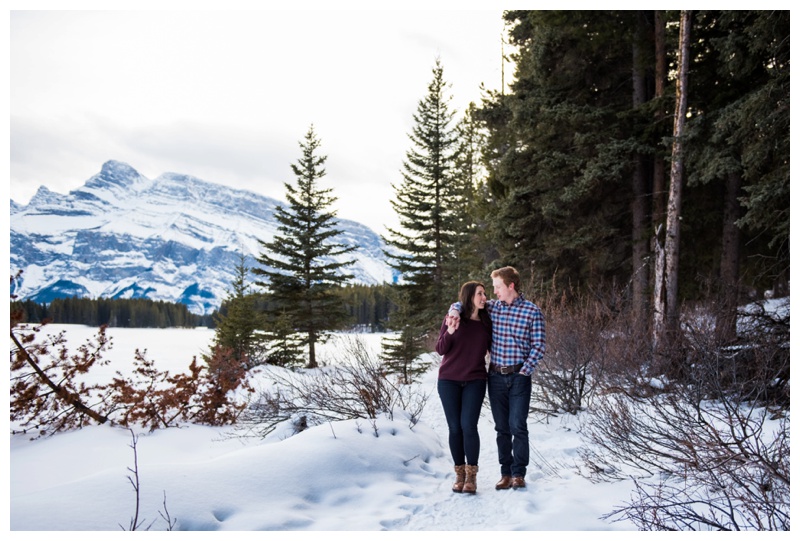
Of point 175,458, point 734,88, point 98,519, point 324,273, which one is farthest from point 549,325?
point 324,273

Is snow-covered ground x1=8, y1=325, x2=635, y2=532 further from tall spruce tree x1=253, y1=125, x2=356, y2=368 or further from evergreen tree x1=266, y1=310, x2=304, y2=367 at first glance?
tall spruce tree x1=253, y1=125, x2=356, y2=368

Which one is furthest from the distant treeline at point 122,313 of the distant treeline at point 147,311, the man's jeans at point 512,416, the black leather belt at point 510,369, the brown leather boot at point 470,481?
the black leather belt at point 510,369

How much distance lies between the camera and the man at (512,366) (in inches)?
163

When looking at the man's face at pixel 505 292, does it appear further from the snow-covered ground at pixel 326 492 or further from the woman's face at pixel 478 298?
the snow-covered ground at pixel 326 492

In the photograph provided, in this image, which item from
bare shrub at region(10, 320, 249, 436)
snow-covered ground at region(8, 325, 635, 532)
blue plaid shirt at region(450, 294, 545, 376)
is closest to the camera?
snow-covered ground at region(8, 325, 635, 532)

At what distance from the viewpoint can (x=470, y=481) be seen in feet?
13.6

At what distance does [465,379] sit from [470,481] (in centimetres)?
89

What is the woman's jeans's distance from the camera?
416 cm

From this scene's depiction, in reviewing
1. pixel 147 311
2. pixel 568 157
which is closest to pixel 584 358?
pixel 568 157

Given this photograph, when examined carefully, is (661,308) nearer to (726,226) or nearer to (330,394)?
(726,226)

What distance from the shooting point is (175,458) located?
6.14 meters

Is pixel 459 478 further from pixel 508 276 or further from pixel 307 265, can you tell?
pixel 307 265

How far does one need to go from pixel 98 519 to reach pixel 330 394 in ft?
11.6

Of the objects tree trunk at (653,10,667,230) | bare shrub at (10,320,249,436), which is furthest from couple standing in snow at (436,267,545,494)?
tree trunk at (653,10,667,230)
